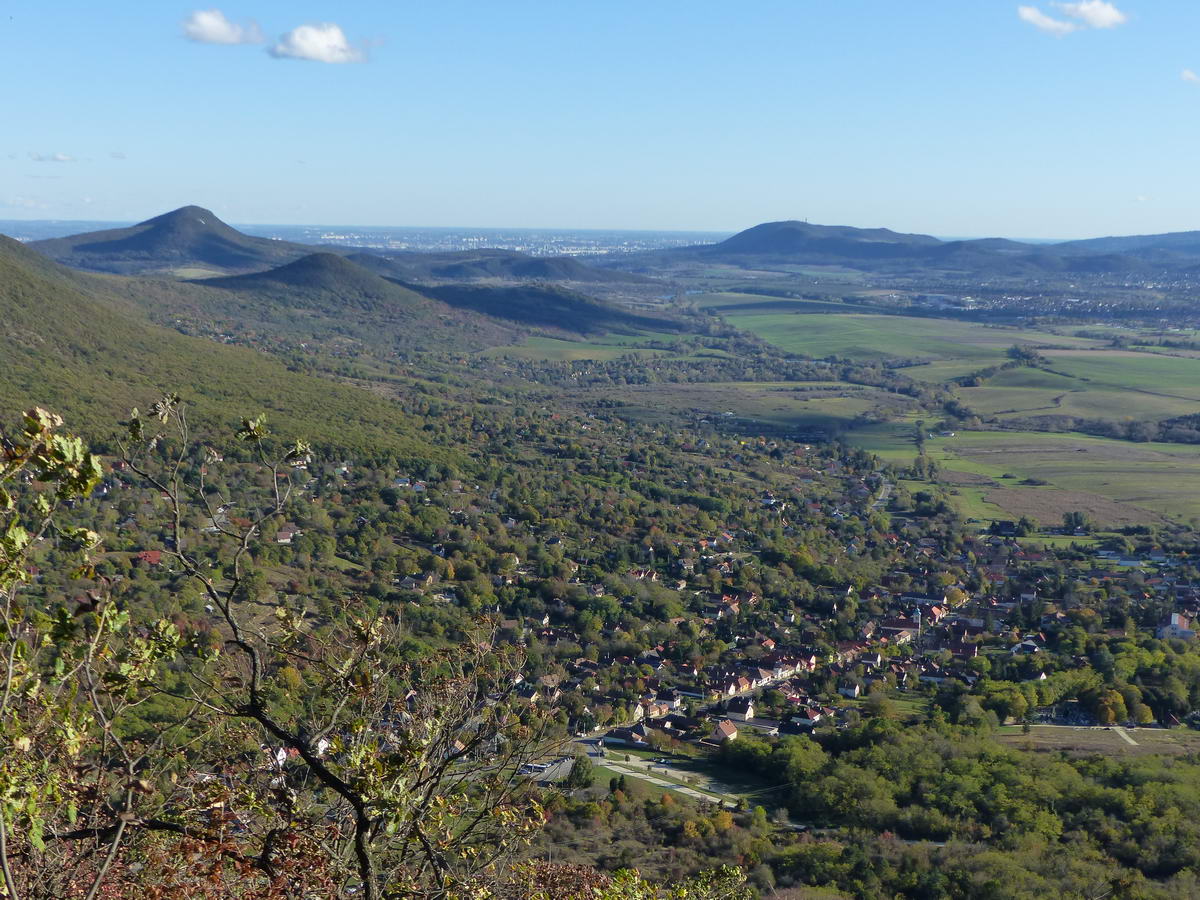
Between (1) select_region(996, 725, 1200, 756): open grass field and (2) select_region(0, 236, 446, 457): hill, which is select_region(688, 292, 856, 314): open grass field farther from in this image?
(1) select_region(996, 725, 1200, 756): open grass field

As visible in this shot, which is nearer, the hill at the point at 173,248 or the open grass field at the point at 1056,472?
the open grass field at the point at 1056,472

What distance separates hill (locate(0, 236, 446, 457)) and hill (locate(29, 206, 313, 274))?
87.1m

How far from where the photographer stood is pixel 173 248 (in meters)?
152

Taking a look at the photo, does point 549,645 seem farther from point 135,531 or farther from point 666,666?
point 135,531

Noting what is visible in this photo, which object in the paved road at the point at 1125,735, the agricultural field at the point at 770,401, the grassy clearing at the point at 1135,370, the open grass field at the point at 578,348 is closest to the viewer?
the paved road at the point at 1125,735

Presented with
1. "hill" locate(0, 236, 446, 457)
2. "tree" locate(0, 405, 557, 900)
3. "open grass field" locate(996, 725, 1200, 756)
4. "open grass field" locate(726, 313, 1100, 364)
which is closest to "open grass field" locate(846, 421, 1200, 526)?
"open grass field" locate(996, 725, 1200, 756)

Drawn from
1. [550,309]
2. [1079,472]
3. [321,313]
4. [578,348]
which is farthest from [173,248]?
[1079,472]

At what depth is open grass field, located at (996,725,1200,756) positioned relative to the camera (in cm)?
2222

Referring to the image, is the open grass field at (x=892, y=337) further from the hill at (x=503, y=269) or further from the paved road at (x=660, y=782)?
the paved road at (x=660, y=782)

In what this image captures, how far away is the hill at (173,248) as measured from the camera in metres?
142

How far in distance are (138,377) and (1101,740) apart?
132 ft

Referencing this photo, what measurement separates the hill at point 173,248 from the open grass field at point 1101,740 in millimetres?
132271

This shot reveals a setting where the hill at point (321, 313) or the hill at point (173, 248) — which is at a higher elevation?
the hill at point (173, 248)

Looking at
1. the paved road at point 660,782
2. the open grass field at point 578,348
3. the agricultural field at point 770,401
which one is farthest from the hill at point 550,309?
the paved road at point 660,782
